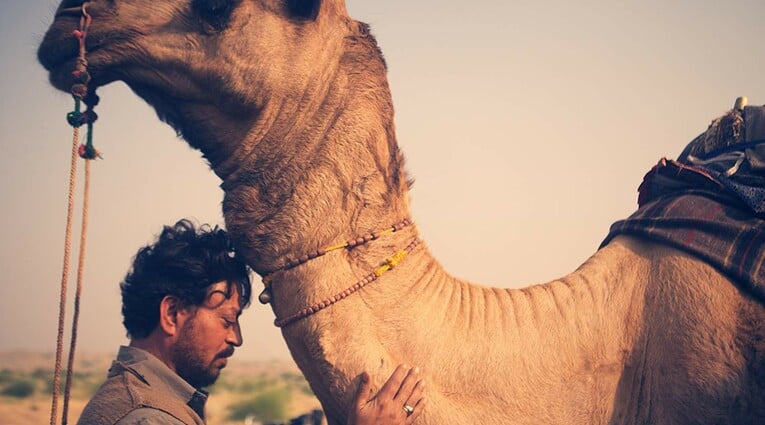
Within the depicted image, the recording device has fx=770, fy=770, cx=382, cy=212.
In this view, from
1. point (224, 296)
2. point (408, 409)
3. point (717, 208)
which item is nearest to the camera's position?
point (408, 409)

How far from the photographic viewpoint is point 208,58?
308 cm

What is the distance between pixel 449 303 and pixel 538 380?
459 millimetres

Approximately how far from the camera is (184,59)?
3.07 metres

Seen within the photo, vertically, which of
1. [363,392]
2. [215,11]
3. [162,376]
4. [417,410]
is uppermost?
[215,11]

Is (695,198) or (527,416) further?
(695,198)

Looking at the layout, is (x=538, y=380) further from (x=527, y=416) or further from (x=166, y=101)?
(x=166, y=101)

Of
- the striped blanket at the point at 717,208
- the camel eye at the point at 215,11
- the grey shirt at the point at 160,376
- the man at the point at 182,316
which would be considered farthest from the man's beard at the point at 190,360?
the striped blanket at the point at 717,208

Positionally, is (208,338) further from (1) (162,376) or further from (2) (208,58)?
(2) (208,58)

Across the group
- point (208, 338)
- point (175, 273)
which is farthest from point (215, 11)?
point (208, 338)

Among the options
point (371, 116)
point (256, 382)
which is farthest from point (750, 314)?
point (256, 382)

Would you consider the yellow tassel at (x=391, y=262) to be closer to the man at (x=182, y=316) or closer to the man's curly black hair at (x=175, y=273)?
the man at (x=182, y=316)

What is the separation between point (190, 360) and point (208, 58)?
48.7 inches

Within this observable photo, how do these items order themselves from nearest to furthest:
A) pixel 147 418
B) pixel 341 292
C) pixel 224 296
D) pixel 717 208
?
1. pixel 147 418
2. pixel 341 292
3. pixel 717 208
4. pixel 224 296

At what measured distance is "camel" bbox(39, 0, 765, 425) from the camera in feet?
9.28
